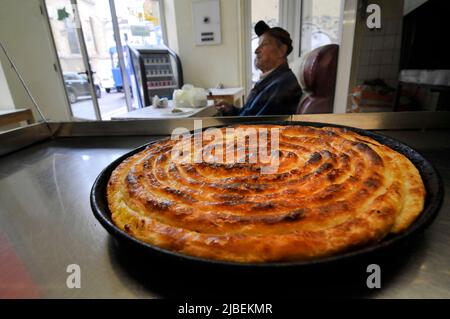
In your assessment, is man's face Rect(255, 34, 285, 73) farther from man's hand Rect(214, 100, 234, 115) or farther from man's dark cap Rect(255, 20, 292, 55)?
man's hand Rect(214, 100, 234, 115)

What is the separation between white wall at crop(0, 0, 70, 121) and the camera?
3.60m

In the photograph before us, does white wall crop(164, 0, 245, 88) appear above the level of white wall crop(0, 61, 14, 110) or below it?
above

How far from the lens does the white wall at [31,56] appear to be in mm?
3598

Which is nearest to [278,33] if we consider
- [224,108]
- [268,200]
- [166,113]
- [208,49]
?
[224,108]

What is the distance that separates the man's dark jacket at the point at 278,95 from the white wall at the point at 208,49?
8.32 feet

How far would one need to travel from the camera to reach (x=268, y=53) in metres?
2.21

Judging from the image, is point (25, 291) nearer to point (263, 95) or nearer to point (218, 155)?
point (218, 155)

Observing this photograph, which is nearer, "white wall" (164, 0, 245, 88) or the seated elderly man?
the seated elderly man

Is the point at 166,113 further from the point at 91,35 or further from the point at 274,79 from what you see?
the point at 91,35

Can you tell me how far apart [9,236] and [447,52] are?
3174 mm

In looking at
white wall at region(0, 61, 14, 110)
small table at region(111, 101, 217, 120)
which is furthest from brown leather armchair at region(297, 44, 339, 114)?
white wall at region(0, 61, 14, 110)

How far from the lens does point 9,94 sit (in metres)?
3.52

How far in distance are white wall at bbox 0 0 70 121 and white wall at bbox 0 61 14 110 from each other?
0.04 meters

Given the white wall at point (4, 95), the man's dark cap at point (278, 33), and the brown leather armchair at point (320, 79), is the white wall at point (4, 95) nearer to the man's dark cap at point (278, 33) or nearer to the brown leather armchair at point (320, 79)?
the man's dark cap at point (278, 33)
